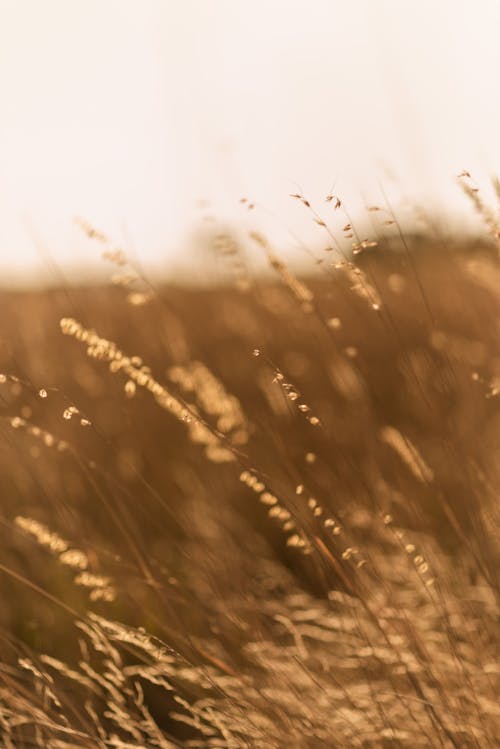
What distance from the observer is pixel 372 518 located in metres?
1.65

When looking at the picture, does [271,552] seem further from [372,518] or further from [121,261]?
[121,261]

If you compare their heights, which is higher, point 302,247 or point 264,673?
point 302,247

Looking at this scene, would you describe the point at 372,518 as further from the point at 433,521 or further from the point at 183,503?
the point at 183,503

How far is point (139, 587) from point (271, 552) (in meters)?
0.38

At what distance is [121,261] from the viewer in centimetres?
131

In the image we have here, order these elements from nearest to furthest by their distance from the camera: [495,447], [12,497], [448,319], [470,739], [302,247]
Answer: [470,739] → [302,247] → [495,447] → [12,497] → [448,319]

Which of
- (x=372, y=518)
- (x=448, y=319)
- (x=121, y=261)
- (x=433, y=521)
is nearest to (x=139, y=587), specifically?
(x=372, y=518)

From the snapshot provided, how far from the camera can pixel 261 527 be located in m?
2.45

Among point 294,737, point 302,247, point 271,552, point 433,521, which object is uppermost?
point 433,521

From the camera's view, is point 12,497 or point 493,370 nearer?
point 493,370

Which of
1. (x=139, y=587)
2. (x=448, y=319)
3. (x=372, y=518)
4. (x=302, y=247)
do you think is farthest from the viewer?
(x=448, y=319)

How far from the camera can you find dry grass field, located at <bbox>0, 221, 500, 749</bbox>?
3.83 ft

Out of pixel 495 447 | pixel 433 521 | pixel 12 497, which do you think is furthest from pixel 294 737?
pixel 12 497

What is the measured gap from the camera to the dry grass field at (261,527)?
117 centimetres
